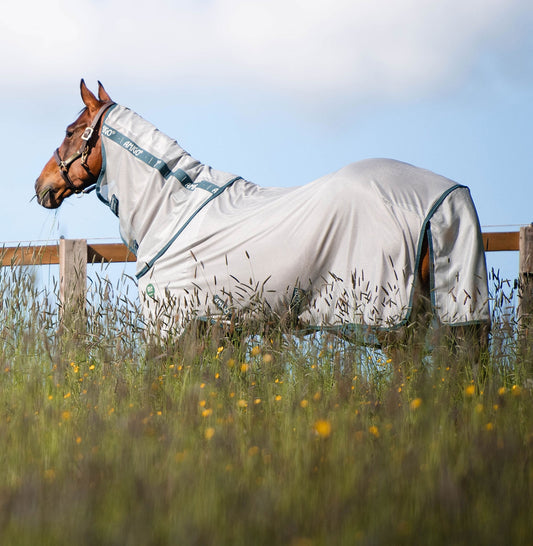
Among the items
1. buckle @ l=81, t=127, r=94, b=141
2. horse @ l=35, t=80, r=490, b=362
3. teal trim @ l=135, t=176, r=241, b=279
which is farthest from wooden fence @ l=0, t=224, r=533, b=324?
horse @ l=35, t=80, r=490, b=362

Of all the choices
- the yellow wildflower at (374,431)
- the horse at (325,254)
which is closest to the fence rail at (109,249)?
the horse at (325,254)

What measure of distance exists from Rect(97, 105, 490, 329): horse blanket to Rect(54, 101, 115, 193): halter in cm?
103

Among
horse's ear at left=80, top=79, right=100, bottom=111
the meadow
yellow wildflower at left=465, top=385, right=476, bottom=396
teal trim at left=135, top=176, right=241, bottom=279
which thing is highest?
horse's ear at left=80, top=79, right=100, bottom=111

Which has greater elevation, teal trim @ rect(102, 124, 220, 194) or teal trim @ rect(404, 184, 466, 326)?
teal trim @ rect(102, 124, 220, 194)

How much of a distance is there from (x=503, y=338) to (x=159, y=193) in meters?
2.53

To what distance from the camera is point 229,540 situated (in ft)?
4.94

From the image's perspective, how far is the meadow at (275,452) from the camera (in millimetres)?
1533

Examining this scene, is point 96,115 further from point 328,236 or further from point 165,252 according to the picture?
point 328,236

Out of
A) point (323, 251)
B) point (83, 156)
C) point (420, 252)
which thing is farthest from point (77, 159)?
point (420, 252)

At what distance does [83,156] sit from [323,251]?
2.35 metres

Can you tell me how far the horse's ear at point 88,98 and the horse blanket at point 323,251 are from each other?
1.16 metres

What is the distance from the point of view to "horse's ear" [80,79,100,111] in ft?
16.5

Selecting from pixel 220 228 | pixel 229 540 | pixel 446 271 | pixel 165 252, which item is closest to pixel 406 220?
pixel 446 271

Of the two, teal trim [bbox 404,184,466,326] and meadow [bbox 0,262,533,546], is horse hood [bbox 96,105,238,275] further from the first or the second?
teal trim [bbox 404,184,466,326]
